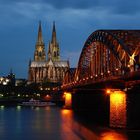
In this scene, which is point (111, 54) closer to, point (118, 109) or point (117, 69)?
point (117, 69)

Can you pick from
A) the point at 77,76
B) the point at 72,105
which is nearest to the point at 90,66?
the point at 77,76

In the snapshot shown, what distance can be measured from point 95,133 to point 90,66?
141ft

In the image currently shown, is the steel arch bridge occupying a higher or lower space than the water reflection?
higher

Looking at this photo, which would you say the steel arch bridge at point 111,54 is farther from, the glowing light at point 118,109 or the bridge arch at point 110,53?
the glowing light at point 118,109

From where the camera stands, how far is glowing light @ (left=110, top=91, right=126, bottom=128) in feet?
174

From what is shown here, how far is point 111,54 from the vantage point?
226 feet

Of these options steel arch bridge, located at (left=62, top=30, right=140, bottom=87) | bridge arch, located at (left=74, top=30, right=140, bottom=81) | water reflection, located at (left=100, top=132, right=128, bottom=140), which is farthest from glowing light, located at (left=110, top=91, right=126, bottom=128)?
water reflection, located at (left=100, top=132, right=128, bottom=140)

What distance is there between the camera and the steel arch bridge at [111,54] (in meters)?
54.5

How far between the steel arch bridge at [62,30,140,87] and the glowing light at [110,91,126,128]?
2.36 m

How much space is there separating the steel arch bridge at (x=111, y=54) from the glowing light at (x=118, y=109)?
7.73ft

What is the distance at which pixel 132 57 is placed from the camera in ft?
174

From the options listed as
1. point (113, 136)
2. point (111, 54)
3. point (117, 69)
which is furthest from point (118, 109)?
point (111, 54)

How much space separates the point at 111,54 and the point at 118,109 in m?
16.0

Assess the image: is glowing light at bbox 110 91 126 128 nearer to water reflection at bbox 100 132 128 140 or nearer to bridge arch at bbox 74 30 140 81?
bridge arch at bbox 74 30 140 81
